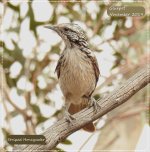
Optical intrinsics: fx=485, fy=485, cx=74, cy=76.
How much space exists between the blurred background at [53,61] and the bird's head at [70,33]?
0.17m

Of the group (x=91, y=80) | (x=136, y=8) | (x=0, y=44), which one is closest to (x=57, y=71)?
(x=91, y=80)

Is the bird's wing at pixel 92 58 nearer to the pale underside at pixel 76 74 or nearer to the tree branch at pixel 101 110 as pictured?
the pale underside at pixel 76 74

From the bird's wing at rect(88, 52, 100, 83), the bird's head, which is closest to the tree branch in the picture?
the bird's wing at rect(88, 52, 100, 83)

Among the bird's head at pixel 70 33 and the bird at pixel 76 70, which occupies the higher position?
the bird's head at pixel 70 33

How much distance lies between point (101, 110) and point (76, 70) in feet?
0.96

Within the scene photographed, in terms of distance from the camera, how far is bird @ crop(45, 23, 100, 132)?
88.7 inches

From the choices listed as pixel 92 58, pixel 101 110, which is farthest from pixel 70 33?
pixel 101 110

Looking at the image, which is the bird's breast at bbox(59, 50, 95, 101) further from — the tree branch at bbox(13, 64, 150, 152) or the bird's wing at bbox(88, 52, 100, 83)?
the tree branch at bbox(13, 64, 150, 152)

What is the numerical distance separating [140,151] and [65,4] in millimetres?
867

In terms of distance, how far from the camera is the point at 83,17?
8.71ft

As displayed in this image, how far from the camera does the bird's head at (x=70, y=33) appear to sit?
7.48 ft

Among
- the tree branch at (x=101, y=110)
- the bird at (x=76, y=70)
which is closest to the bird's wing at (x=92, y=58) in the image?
the bird at (x=76, y=70)

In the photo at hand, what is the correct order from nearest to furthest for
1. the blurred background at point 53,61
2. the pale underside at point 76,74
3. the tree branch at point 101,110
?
the tree branch at point 101,110 → the pale underside at point 76,74 → the blurred background at point 53,61

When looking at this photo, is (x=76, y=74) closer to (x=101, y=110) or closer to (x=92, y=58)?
(x=92, y=58)
